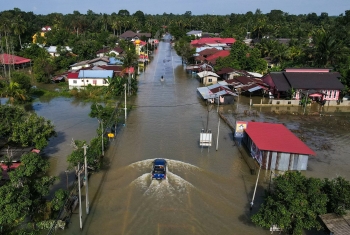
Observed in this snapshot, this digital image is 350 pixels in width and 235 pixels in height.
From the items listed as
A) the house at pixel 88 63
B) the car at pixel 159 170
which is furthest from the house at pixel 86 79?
the car at pixel 159 170

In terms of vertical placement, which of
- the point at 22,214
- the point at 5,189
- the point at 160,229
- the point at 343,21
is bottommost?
the point at 160,229

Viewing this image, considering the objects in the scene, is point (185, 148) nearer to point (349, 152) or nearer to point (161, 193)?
point (161, 193)

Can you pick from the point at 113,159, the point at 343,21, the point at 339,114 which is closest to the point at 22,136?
the point at 113,159

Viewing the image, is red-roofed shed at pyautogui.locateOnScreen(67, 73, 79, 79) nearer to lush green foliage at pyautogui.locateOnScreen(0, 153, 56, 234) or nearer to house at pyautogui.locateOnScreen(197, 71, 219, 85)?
house at pyautogui.locateOnScreen(197, 71, 219, 85)

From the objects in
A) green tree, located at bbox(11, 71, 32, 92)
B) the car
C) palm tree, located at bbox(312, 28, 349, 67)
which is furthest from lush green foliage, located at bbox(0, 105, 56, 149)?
palm tree, located at bbox(312, 28, 349, 67)

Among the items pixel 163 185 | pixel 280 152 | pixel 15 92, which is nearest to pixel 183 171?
pixel 163 185

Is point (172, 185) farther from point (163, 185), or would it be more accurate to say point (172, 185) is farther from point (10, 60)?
point (10, 60)
